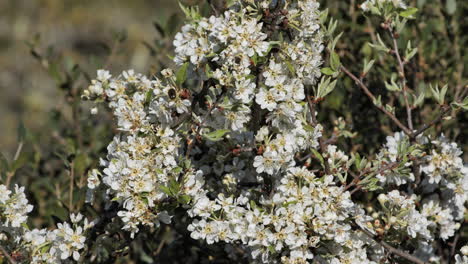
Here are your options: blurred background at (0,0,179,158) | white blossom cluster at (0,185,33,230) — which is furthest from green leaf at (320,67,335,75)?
blurred background at (0,0,179,158)

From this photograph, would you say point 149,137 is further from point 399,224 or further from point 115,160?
point 399,224

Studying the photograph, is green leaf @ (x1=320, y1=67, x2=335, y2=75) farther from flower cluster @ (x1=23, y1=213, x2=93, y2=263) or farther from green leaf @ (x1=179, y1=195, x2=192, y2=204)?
flower cluster @ (x1=23, y1=213, x2=93, y2=263)

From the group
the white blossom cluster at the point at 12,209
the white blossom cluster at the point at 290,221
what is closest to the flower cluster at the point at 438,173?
the white blossom cluster at the point at 290,221

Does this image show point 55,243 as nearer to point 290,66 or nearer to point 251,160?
point 251,160

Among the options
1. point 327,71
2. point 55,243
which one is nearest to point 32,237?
point 55,243

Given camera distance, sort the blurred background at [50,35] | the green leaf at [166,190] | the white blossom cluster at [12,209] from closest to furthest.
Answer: the green leaf at [166,190] < the white blossom cluster at [12,209] < the blurred background at [50,35]

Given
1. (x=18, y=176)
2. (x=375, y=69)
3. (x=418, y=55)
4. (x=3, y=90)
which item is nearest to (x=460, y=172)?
(x=375, y=69)

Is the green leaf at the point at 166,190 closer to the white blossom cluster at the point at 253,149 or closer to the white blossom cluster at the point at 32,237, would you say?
the white blossom cluster at the point at 253,149
